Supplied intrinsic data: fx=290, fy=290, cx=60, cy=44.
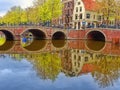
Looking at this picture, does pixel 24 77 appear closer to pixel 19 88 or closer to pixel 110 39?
pixel 19 88

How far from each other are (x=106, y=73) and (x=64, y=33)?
107ft

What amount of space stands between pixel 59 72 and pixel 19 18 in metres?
53.3

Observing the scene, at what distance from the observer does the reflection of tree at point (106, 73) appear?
1514 centimetres

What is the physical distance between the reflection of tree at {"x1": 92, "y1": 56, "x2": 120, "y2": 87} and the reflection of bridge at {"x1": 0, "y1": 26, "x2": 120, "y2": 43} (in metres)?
21.6

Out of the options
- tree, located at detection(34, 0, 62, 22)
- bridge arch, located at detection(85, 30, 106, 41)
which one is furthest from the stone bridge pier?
bridge arch, located at detection(85, 30, 106, 41)

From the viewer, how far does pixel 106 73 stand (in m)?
17.3

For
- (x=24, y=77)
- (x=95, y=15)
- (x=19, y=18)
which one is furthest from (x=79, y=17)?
(x=24, y=77)

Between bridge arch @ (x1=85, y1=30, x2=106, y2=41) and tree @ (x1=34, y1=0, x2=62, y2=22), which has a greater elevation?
tree @ (x1=34, y1=0, x2=62, y2=22)

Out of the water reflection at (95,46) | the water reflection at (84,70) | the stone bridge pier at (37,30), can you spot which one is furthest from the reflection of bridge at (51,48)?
the water reflection at (84,70)

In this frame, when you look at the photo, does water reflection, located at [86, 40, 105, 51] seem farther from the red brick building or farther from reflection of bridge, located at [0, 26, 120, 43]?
the red brick building

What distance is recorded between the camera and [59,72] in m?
17.7

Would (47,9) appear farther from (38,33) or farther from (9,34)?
(9,34)

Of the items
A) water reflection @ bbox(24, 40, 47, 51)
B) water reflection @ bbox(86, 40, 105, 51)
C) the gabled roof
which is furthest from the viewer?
the gabled roof

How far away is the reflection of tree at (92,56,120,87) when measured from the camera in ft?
49.7
